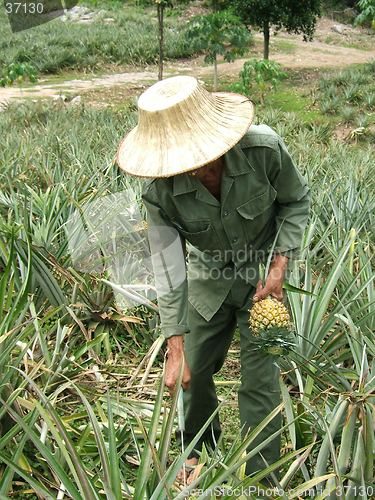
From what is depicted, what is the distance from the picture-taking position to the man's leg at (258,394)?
1728 mm

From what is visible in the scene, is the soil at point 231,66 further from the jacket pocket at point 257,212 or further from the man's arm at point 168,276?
the jacket pocket at point 257,212

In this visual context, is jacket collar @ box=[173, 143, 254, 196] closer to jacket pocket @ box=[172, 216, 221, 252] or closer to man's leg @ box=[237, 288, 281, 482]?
jacket pocket @ box=[172, 216, 221, 252]

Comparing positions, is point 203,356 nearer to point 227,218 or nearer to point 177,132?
point 227,218

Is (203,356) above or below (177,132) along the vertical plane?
below

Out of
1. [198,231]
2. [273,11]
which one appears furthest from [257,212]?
[273,11]

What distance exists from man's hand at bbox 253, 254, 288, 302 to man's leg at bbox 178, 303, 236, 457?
19 cm

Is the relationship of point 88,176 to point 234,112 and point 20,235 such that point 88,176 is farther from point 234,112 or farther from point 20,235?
point 234,112

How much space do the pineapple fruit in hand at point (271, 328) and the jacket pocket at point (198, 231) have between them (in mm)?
306

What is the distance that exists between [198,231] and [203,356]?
508 mm

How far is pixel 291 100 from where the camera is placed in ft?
30.9

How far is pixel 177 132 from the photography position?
55.6 inches

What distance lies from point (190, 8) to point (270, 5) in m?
11.5

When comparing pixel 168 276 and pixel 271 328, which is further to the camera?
pixel 168 276

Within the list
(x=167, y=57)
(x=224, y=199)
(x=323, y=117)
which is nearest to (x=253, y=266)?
(x=224, y=199)
